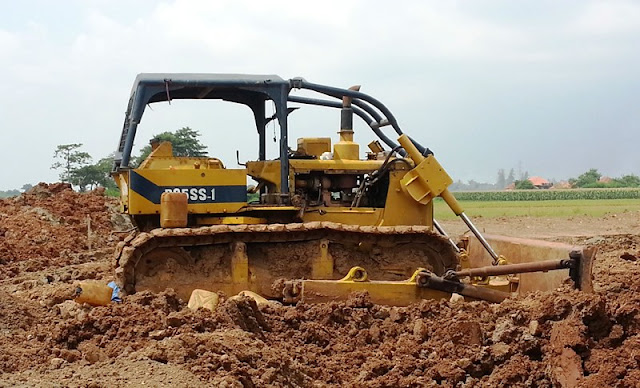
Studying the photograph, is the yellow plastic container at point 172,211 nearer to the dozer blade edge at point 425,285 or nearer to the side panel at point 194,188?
the side panel at point 194,188

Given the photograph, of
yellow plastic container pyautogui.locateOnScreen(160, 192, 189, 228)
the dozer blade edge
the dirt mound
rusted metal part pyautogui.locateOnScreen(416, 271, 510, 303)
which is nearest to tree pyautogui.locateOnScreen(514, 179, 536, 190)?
the dirt mound

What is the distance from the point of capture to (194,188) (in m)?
8.88

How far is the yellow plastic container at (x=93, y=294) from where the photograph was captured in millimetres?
8203

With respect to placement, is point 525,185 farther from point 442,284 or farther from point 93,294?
point 93,294

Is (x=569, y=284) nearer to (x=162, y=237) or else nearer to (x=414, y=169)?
(x=414, y=169)

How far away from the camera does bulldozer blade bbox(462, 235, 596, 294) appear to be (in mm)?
7508

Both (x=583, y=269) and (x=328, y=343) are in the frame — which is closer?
(x=328, y=343)

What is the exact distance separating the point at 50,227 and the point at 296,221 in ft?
42.6

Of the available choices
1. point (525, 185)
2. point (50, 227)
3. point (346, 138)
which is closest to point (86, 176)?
point (50, 227)

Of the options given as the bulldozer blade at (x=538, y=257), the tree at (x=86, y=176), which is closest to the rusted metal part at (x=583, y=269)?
the bulldozer blade at (x=538, y=257)

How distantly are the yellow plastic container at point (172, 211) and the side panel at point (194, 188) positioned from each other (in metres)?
0.13

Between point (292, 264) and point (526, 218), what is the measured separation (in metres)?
32.8

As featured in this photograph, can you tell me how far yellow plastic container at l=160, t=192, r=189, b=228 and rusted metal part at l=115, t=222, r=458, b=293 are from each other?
0.21 m

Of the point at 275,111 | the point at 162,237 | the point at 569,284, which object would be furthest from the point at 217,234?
the point at 569,284
